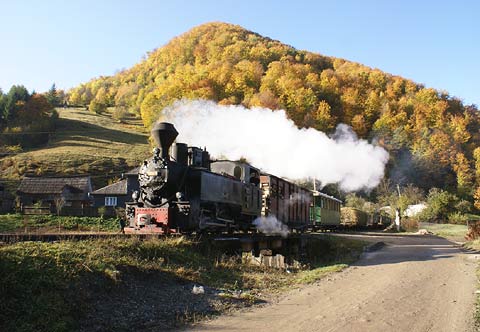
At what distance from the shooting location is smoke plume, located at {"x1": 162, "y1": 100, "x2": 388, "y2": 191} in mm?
31391

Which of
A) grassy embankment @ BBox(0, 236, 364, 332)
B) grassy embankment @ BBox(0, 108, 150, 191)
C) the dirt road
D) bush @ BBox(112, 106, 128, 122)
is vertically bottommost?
the dirt road

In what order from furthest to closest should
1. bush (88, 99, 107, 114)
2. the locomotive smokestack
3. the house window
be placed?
bush (88, 99, 107, 114) < the house window < the locomotive smokestack

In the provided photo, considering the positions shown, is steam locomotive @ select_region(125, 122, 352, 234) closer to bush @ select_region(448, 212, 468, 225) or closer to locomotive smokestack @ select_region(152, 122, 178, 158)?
locomotive smokestack @ select_region(152, 122, 178, 158)

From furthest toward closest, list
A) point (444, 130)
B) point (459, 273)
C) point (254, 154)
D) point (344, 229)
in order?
1. point (444, 130)
2. point (344, 229)
3. point (254, 154)
4. point (459, 273)

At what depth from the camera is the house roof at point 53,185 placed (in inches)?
2184

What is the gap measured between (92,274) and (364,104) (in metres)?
68.8

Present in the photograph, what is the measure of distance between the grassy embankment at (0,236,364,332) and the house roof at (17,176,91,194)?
153 ft

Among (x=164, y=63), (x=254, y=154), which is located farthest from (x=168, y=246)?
(x=164, y=63)

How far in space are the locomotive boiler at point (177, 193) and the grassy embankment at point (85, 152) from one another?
5215cm

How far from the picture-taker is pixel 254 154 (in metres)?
31.8

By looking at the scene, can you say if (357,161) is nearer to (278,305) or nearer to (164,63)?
(278,305)

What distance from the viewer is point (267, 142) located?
104ft

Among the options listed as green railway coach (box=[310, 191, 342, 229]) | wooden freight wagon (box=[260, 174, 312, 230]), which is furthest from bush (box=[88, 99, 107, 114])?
wooden freight wagon (box=[260, 174, 312, 230])

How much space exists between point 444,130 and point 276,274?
214 feet
